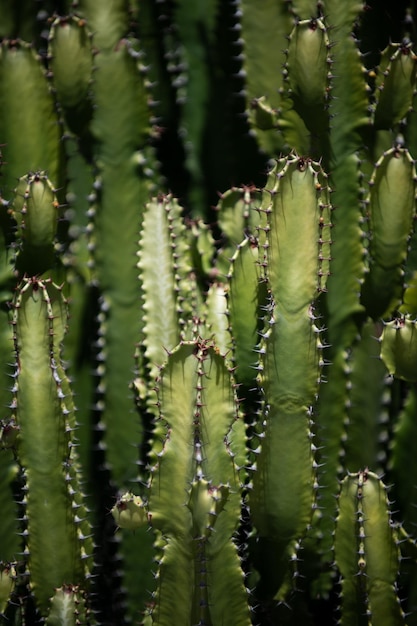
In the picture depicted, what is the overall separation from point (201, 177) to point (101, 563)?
4.18ft

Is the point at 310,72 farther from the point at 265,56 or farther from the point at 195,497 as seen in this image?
the point at 195,497

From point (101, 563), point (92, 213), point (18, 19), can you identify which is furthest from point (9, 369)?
point (18, 19)

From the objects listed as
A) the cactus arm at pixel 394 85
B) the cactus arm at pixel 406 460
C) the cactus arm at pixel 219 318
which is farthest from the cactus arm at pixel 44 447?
the cactus arm at pixel 394 85

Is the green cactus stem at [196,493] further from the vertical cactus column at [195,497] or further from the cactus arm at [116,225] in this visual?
the cactus arm at [116,225]

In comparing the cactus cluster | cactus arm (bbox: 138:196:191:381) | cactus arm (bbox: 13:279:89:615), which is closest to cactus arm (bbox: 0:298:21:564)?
the cactus cluster

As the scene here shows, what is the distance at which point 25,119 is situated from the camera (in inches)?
95.4

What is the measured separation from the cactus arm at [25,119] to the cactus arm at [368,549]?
122 cm

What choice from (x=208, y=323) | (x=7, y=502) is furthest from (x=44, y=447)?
(x=208, y=323)

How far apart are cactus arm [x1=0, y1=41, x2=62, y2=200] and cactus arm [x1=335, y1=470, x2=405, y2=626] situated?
1.22 meters

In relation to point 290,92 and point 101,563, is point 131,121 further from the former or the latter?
→ point 101,563

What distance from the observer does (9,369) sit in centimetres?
233

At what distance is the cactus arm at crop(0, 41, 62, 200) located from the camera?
241 centimetres

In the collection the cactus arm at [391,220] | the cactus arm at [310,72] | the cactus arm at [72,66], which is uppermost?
the cactus arm at [72,66]

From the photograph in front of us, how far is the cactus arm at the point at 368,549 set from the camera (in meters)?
2.01
